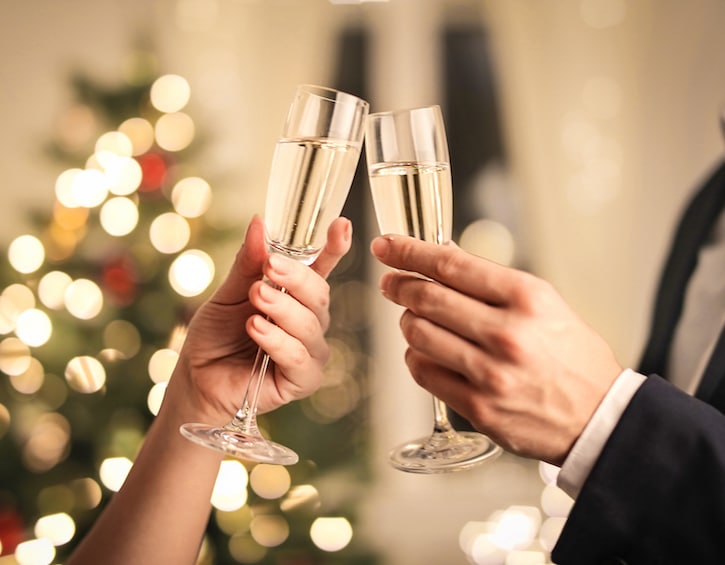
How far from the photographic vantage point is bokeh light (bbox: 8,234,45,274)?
2.08 metres

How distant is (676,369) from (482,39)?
2.39 metres

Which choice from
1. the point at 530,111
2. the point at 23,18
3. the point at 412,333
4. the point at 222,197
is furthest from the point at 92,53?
the point at 412,333

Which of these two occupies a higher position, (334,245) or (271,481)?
(334,245)

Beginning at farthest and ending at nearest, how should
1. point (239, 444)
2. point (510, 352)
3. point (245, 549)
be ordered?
point (245, 549) → point (239, 444) → point (510, 352)

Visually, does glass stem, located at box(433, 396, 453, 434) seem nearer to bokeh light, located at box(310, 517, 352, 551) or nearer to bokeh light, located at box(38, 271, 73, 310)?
bokeh light, located at box(310, 517, 352, 551)

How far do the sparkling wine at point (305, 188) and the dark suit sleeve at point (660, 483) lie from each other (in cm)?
47

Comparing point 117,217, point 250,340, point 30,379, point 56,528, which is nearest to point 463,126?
point 117,217

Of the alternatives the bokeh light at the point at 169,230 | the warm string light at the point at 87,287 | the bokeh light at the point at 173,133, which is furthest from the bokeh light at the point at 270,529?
the bokeh light at the point at 173,133

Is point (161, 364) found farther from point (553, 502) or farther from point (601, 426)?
point (553, 502)

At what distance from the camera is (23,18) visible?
328 cm

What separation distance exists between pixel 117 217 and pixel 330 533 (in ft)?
4.15

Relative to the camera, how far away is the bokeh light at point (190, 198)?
2.20 meters

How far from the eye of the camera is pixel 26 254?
7.02ft

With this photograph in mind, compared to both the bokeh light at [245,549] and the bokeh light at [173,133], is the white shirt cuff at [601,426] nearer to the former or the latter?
the bokeh light at [245,549]
